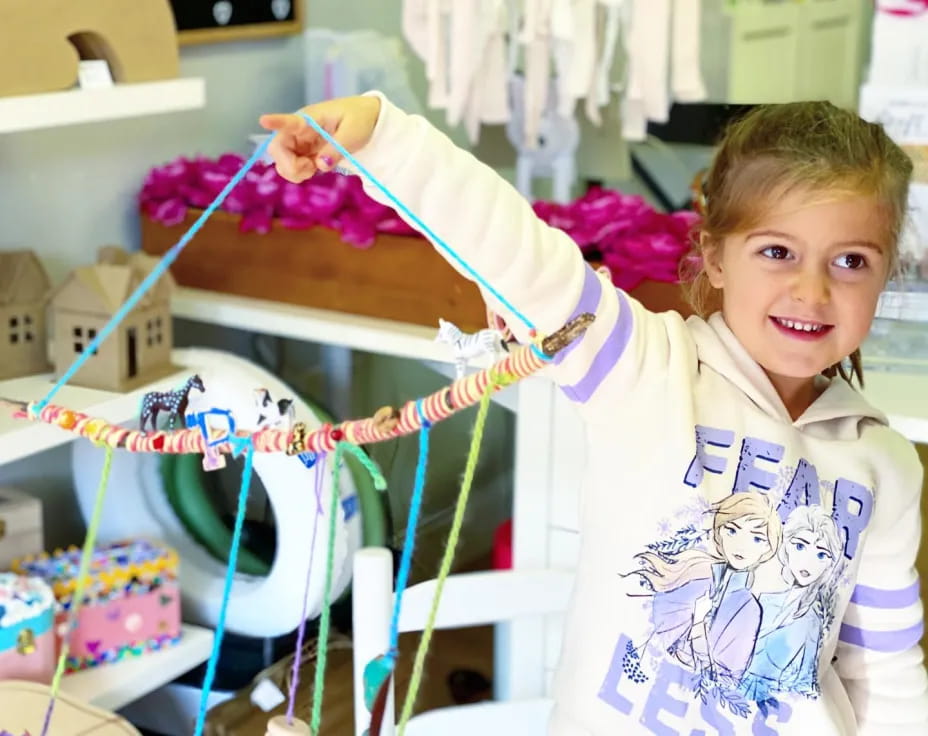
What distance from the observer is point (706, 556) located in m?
0.86

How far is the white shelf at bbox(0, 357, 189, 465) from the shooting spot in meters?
1.15

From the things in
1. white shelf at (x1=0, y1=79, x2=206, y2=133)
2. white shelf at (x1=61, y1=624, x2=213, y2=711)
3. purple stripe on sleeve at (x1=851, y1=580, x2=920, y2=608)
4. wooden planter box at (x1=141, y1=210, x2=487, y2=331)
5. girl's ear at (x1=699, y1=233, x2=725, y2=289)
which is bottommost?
white shelf at (x1=61, y1=624, x2=213, y2=711)

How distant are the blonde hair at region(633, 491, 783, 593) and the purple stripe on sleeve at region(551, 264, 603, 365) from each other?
174mm

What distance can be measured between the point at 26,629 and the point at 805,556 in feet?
2.35

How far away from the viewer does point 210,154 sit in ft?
5.49

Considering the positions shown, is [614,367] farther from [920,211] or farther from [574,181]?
[574,181]

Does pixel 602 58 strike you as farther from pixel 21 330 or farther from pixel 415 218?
pixel 415 218

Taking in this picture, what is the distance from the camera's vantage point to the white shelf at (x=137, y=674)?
125 centimetres

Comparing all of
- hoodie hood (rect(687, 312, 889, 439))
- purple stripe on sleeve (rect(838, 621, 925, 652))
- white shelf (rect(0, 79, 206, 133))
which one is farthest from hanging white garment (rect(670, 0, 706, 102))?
purple stripe on sleeve (rect(838, 621, 925, 652))

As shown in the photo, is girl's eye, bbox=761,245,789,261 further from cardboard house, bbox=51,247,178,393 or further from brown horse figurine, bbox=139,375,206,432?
cardboard house, bbox=51,247,178,393

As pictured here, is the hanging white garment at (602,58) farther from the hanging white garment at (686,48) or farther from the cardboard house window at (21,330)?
the cardboard house window at (21,330)

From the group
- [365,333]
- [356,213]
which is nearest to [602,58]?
[356,213]

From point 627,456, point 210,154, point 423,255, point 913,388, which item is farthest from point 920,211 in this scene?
point 210,154

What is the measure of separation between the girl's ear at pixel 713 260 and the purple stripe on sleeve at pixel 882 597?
0.86 feet
